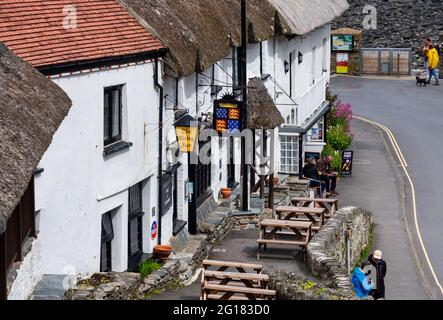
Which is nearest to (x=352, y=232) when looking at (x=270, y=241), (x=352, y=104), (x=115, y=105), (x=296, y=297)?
(x=270, y=241)

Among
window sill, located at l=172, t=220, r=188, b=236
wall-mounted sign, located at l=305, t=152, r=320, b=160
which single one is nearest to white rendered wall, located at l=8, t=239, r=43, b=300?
window sill, located at l=172, t=220, r=188, b=236

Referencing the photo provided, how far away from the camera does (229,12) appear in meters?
28.4

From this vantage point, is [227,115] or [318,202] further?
[318,202]

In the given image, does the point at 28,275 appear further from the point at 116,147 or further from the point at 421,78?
the point at 421,78

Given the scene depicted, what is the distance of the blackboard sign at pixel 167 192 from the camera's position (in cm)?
2350

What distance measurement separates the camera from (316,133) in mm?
40469

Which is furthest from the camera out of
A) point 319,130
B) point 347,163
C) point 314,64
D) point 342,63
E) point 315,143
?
point 342,63

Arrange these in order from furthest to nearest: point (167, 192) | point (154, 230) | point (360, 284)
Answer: point (167, 192) < point (154, 230) < point (360, 284)

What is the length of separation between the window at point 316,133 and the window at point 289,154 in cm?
373

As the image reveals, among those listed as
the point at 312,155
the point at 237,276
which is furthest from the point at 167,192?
the point at 312,155

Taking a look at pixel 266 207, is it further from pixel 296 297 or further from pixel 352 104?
pixel 352 104

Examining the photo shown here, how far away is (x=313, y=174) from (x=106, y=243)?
13.9m

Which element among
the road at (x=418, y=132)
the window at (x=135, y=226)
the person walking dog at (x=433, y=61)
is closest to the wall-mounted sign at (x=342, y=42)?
the road at (x=418, y=132)

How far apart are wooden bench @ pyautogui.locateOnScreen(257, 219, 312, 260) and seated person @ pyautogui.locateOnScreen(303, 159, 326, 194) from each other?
8.43 m
